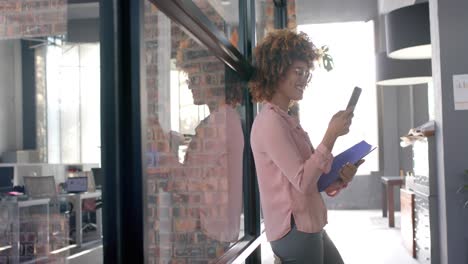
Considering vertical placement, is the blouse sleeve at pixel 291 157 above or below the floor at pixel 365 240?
above

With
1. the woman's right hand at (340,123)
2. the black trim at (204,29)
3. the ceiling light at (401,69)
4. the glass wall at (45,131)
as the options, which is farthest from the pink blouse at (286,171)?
the ceiling light at (401,69)

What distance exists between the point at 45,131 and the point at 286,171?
2.89 metres

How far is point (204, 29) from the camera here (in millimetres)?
2057

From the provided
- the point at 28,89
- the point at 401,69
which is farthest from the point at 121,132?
the point at 401,69

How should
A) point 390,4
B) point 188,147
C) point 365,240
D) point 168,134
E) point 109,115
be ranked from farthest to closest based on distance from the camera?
point 390,4
point 365,240
point 188,147
point 168,134
point 109,115

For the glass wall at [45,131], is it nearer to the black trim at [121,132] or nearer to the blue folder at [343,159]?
the black trim at [121,132]

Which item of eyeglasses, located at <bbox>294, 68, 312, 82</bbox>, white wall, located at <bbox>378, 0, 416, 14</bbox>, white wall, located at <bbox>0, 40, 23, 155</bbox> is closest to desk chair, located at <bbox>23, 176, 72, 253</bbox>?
white wall, located at <bbox>0, 40, 23, 155</bbox>

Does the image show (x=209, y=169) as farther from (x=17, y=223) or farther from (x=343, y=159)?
(x=17, y=223)

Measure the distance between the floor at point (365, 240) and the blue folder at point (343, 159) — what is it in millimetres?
3399

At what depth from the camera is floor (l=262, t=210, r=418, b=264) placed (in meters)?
5.85

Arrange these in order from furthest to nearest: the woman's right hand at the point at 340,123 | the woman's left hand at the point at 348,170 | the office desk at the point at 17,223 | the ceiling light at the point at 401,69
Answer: the ceiling light at the point at 401,69 → the office desk at the point at 17,223 → the woman's left hand at the point at 348,170 → the woman's right hand at the point at 340,123

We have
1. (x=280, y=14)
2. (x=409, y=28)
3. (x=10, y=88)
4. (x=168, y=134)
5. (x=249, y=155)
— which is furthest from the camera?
(x=409, y=28)

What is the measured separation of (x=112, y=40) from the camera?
120 cm

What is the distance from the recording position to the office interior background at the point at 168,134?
1216 millimetres
